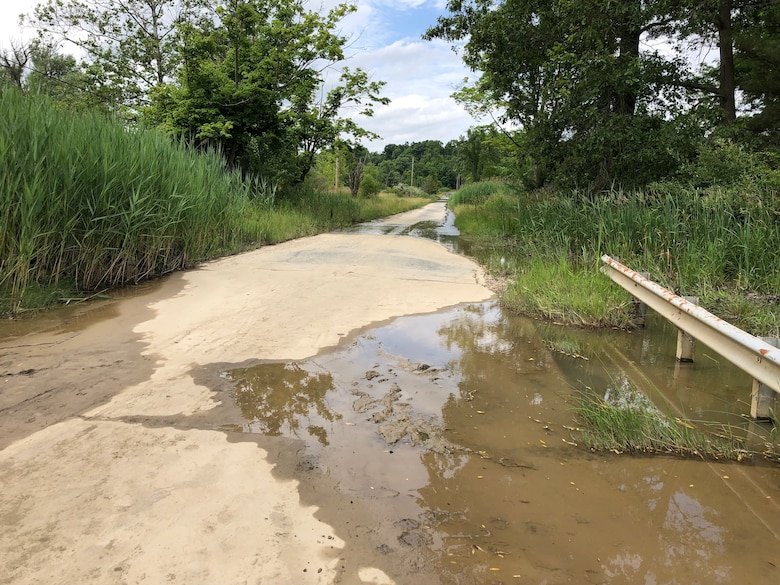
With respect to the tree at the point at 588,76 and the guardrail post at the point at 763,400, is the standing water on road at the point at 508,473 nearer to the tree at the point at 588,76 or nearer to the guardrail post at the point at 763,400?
the guardrail post at the point at 763,400

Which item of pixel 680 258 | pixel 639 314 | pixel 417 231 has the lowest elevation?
pixel 639 314

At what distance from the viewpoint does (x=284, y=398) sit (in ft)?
11.7

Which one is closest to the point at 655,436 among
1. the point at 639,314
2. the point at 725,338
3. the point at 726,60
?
the point at 725,338

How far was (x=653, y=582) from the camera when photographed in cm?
192

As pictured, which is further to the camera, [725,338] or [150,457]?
[725,338]

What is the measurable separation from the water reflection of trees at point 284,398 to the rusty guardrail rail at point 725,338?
2.69 meters

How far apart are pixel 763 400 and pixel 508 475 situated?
6.38 feet

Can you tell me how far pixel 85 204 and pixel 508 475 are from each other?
6.03 m

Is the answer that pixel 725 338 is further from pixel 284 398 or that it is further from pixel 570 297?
pixel 284 398

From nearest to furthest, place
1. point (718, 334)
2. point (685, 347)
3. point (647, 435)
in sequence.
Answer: point (647, 435), point (718, 334), point (685, 347)

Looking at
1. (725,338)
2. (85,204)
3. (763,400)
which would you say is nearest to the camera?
(763,400)

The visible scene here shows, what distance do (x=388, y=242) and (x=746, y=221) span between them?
27.3 feet

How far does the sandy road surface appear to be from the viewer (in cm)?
193

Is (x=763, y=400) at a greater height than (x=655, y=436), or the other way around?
(x=763, y=400)
